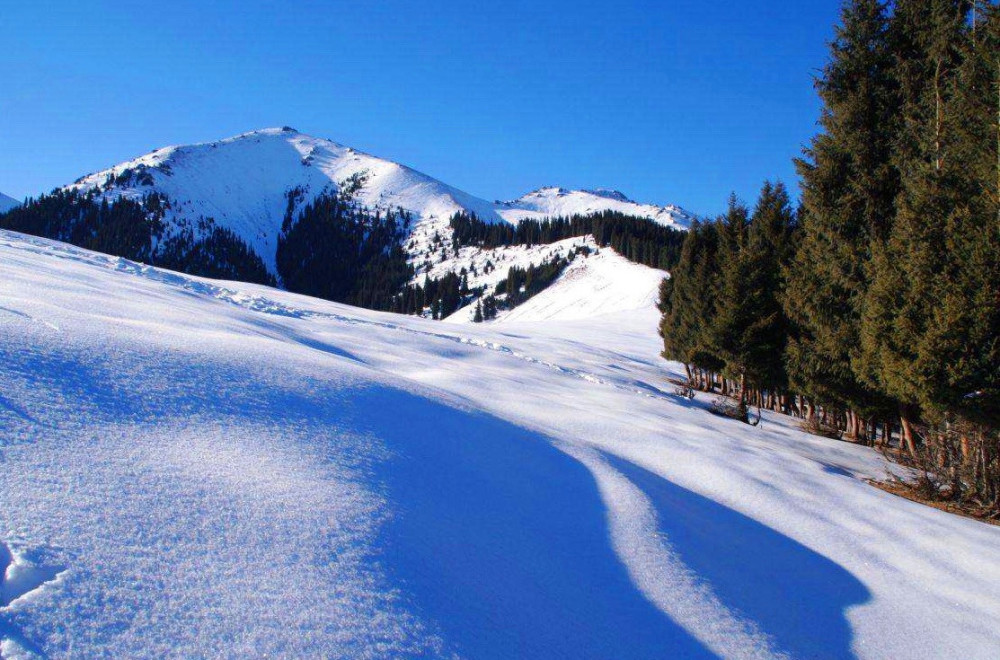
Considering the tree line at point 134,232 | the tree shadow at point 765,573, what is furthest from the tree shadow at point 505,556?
the tree line at point 134,232

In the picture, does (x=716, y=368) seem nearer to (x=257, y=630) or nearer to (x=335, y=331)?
(x=335, y=331)

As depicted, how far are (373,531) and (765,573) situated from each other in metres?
3.17

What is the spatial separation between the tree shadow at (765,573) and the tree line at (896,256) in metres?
7.42

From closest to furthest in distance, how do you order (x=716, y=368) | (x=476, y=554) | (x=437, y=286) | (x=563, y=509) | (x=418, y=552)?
(x=418, y=552) → (x=476, y=554) → (x=563, y=509) → (x=716, y=368) → (x=437, y=286)

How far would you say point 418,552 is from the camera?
2711mm

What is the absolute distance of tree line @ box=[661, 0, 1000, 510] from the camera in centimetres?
944

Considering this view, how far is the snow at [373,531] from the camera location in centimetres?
192

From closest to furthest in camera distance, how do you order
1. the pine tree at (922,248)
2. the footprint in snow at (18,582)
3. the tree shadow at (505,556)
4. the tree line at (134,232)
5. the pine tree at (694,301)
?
the footprint in snow at (18,582) → the tree shadow at (505,556) → the pine tree at (922,248) → the pine tree at (694,301) → the tree line at (134,232)

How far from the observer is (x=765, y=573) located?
160 inches

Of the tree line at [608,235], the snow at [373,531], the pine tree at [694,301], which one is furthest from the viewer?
the tree line at [608,235]

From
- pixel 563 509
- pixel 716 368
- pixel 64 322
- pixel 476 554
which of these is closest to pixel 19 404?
pixel 64 322

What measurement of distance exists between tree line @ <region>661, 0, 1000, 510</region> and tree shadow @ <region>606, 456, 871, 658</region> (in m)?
7.42

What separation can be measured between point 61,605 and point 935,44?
18.5 meters

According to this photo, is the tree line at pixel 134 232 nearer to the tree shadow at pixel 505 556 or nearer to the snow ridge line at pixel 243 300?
the snow ridge line at pixel 243 300
